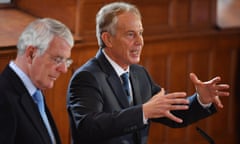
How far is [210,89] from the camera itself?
3.24 metres

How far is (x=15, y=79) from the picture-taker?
107 inches

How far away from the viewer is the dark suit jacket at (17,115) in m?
2.59

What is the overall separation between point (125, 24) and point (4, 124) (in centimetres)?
98

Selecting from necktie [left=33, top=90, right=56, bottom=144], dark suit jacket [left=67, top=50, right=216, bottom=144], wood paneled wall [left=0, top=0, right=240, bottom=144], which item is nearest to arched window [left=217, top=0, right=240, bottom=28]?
wood paneled wall [left=0, top=0, right=240, bottom=144]

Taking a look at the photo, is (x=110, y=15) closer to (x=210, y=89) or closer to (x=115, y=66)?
(x=115, y=66)

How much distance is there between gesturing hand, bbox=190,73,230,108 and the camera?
126 inches

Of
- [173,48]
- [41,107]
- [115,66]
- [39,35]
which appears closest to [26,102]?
[41,107]

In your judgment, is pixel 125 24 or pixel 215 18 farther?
pixel 215 18

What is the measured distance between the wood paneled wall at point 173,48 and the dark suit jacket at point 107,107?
3.56 ft

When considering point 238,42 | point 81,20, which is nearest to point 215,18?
point 238,42

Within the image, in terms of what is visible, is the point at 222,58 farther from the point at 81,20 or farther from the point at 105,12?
the point at 105,12

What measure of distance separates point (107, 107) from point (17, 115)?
0.69m

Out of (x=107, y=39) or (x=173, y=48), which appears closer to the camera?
(x=107, y=39)

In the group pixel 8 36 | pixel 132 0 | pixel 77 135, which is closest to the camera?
pixel 77 135
